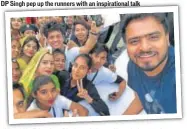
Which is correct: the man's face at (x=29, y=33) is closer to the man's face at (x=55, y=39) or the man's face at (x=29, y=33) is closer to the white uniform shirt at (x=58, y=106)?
the man's face at (x=55, y=39)

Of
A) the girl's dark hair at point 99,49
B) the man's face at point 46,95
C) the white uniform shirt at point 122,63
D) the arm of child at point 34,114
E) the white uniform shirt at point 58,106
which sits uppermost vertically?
the girl's dark hair at point 99,49

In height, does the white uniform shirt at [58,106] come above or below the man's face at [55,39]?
below

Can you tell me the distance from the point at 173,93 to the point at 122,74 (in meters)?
0.15

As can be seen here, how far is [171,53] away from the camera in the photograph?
0.91 meters

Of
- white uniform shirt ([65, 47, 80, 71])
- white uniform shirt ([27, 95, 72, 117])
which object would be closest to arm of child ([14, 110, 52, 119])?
white uniform shirt ([27, 95, 72, 117])

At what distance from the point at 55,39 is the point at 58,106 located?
19cm

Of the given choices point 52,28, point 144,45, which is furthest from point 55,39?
point 144,45

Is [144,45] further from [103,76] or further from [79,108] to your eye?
[79,108]

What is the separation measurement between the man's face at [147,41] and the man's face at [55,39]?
19 cm

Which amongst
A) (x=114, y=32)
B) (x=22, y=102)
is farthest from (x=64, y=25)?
(x=22, y=102)

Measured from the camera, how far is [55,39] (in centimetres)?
91

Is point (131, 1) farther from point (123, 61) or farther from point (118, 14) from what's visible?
point (123, 61)

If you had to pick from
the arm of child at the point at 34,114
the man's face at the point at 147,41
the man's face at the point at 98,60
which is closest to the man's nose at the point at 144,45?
the man's face at the point at 147,41

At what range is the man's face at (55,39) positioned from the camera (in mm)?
906
